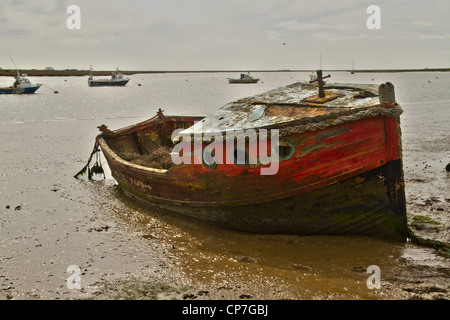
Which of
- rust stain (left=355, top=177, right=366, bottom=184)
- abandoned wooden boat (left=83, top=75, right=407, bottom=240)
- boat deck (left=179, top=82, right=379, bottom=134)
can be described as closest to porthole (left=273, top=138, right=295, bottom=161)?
abandoned wooden boat (left=83, top=75, right=407, bottom=240)

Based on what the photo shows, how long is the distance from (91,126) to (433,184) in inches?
727

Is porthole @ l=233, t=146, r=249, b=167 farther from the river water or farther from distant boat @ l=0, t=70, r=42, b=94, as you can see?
distant boat @ l=0, t=70, r=42, b=94

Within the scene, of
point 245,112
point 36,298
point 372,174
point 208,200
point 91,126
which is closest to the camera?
point 36,298

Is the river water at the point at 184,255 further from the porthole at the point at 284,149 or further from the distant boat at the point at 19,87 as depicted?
the distant boat at the point at 19,87

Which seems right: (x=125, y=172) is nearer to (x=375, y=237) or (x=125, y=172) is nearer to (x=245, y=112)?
(x=245, y=112)

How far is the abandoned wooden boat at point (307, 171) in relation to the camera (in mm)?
5152

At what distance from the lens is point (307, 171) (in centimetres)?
534

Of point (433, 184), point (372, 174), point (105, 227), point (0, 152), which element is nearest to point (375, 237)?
point (372, 174)

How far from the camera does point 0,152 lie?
13812 mm

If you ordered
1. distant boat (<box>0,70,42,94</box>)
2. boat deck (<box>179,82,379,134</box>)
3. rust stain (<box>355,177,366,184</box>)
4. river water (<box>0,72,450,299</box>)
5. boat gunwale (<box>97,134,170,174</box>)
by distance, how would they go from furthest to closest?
distant boat (<box>0,70,42,94</box>), boat gunwale (<box>97,134,170,174</box>), boat deck (<box>179,82,379,134</box>), rust stain (<box>355,177,366,184</box>), river water (<box>0,72,450,299</box>)

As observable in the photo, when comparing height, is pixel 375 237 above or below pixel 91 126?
below

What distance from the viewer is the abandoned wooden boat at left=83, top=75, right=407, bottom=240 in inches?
203

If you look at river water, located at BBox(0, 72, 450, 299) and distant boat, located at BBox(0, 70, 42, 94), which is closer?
river water, located at BBox(0, 72, 450, 299)

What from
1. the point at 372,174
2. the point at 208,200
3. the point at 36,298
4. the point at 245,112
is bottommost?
the point at 36,298
